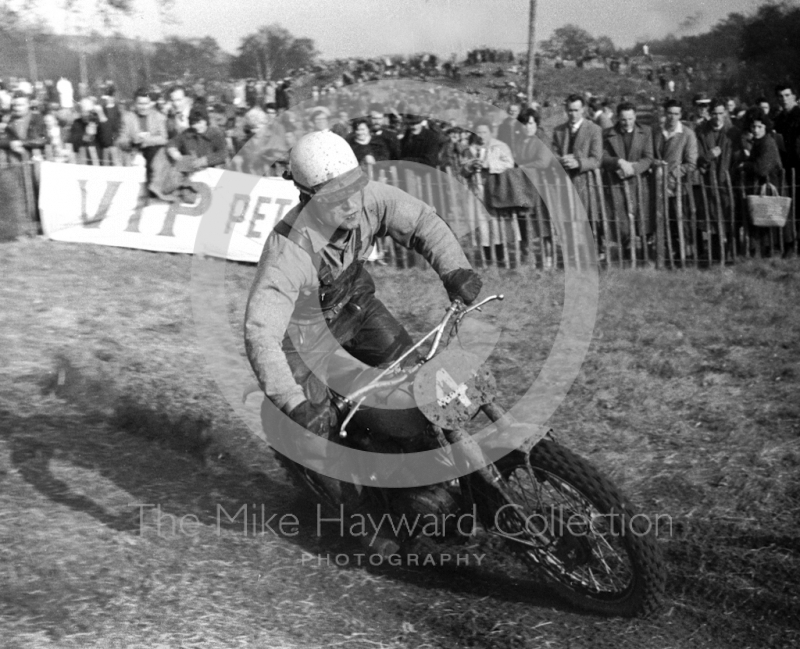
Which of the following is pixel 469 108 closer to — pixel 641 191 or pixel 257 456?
pixel 641 191

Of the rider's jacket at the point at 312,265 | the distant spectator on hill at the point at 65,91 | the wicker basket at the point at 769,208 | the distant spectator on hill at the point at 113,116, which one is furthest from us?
the distant spectator on hill at the point at 65,91

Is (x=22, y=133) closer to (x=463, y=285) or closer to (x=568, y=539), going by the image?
(x=463, y=285)

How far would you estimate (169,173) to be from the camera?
11367 millimetres

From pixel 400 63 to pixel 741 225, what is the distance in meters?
8.45

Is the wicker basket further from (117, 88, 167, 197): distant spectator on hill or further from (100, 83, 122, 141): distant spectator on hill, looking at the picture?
(100, 83, 122, 141): distant spectator on hill

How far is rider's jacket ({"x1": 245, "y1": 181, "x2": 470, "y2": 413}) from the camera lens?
4035 millimetres

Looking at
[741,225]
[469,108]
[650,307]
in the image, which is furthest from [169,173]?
[741,225]

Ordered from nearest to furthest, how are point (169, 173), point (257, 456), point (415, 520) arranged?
point (415, 520), point (257, 456), point (169, 173)

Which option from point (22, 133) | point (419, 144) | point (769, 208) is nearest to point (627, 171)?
point (769, 208)

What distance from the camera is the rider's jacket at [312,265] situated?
159 inches

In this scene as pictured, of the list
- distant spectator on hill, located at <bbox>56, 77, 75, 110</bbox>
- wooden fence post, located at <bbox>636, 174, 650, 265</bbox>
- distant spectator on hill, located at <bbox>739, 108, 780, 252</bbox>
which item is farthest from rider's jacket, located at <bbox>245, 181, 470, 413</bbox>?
distant spectator on hill, located at <bbox>56, 77, 75, 110</bbox>

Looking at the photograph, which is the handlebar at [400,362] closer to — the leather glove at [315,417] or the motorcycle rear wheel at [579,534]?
the leather glove at [315,417]

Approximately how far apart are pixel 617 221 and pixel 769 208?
5.65 feet

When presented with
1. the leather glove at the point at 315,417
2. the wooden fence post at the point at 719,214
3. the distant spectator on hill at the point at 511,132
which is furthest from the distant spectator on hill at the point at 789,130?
the leather glove at the point at 315,417
